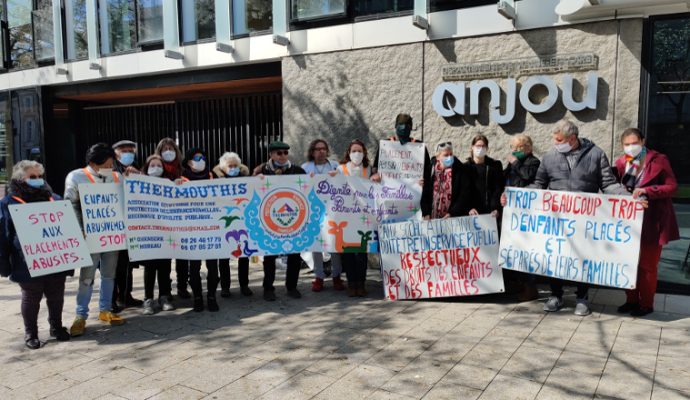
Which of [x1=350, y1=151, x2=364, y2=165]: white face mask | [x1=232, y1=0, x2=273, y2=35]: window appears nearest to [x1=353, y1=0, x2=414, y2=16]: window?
[x1=232, y1=0, x2=273, y2=35]: window

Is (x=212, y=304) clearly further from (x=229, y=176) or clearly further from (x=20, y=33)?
(x=20, y=33)

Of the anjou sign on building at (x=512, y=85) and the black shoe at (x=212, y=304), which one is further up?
the anjou sign on building at (x=512, y=85)

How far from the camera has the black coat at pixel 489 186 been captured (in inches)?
245

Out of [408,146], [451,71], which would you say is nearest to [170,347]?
[408,146]

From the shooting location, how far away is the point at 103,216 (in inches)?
216

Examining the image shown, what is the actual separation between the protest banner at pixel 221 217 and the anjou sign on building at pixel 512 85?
8.57 feet

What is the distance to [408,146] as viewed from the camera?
644 centimetres

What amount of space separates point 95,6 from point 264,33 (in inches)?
180

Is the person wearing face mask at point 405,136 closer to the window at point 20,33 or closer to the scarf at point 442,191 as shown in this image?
the scarf at point 442,191

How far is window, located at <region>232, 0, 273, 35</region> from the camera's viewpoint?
30.0ft

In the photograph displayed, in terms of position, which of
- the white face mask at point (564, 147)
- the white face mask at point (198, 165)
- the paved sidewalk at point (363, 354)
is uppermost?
the white face mask at point (564, 147)

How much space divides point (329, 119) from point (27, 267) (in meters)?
5.04

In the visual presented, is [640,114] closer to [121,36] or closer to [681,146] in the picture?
[681,146]

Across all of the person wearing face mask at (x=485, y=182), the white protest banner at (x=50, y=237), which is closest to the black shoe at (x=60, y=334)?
the white protest banner at (x=50, y=237)
